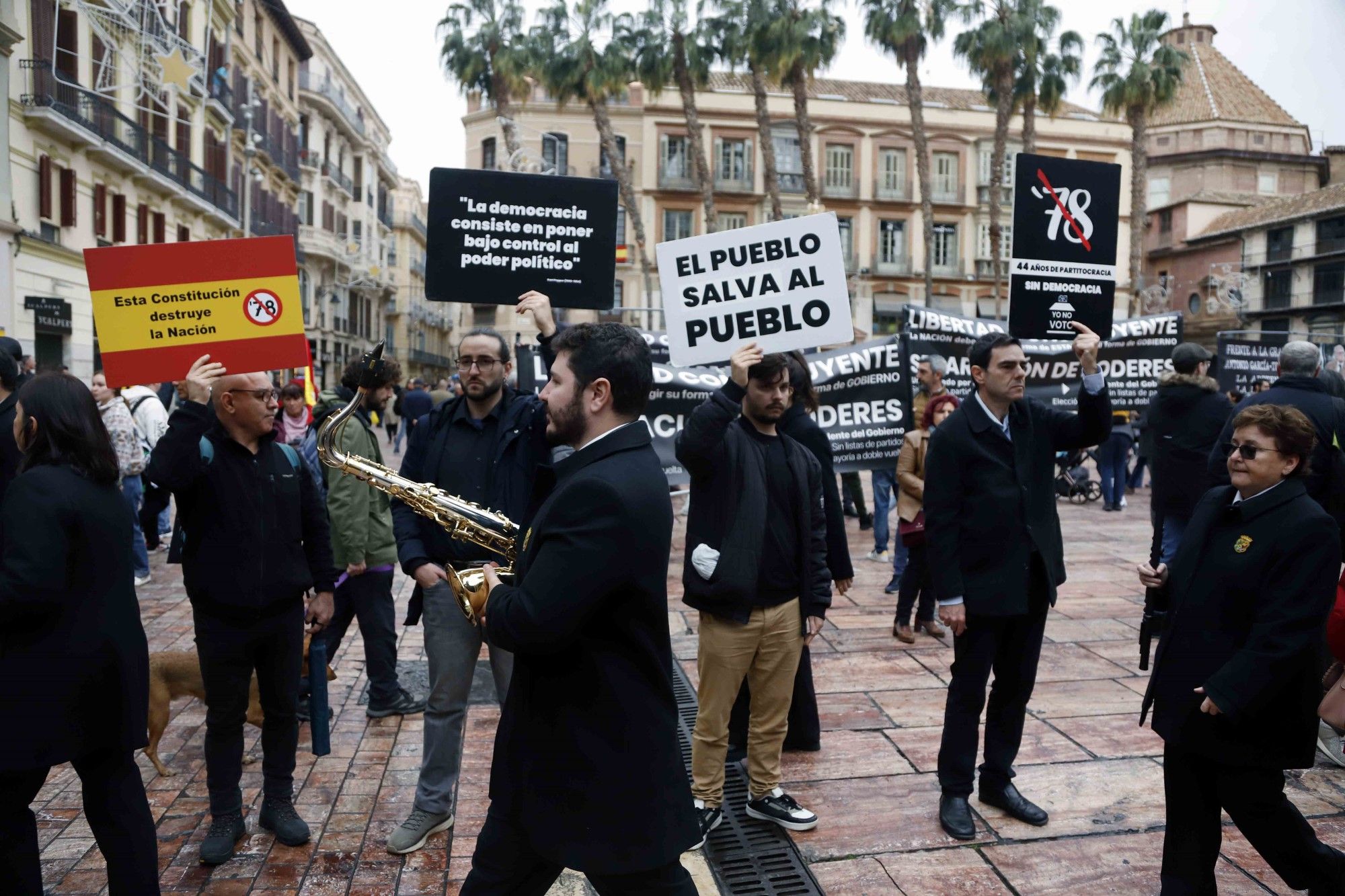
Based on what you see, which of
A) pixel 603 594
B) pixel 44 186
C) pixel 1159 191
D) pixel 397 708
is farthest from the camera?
pixel 1159 191

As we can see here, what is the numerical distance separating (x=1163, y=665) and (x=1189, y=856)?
0.56 m

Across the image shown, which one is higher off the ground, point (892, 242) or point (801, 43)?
point (801, 43)

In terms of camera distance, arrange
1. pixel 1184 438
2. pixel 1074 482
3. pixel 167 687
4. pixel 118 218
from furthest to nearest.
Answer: pixel 118 218 → pixel 1074 482 → pixel 1184 438 → pixel 167 687

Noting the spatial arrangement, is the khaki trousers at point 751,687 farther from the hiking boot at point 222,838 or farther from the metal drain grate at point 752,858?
the hiking boot at point 222,838

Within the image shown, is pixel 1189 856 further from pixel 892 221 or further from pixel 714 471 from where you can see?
pixel 892 221

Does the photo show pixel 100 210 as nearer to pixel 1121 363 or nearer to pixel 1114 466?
pixel 1114 466

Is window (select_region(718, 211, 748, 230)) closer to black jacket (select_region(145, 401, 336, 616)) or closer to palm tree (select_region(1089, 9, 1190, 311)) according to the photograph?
palm tree (select_region(1089, 9, 1190, 311))

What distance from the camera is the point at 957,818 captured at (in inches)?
153

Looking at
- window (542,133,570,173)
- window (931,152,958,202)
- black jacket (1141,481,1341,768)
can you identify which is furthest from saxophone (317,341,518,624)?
window (931,152,958,202)

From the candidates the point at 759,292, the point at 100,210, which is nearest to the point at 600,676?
the point at 759,292

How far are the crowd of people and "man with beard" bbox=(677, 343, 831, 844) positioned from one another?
13mm

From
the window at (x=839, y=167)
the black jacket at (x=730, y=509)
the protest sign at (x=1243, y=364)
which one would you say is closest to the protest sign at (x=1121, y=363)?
the protest sign at (x=1243, y=364)

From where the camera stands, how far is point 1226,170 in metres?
54.6

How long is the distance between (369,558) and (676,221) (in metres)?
38.8
